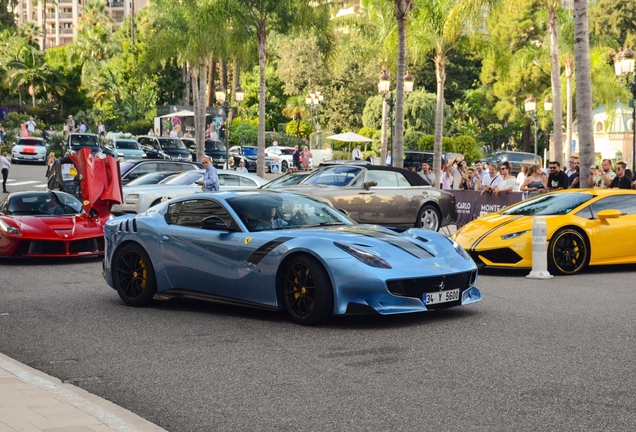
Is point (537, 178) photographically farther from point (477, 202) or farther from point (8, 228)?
point (8, 228)

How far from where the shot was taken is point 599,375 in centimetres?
686

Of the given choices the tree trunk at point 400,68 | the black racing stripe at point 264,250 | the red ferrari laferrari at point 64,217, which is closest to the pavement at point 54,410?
the black racing stripe at point 264,250

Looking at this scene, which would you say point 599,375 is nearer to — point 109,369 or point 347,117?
point 109,369

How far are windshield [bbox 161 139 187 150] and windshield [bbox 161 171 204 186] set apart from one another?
28.8 metres

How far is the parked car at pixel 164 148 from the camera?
50.4 meters

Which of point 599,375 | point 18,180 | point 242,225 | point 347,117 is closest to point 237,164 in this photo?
point 18,180

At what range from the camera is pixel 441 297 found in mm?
9219

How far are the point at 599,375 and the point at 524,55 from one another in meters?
47.8

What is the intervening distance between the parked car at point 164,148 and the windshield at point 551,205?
1425 inches

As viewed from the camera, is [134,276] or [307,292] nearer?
[307,292]

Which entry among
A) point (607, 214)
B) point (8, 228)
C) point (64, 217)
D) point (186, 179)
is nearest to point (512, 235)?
point (607, 214)

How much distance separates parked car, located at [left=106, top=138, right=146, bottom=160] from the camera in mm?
48406

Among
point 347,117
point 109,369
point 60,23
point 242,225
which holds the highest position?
point 60,23

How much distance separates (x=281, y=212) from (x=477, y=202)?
43.2 ft
